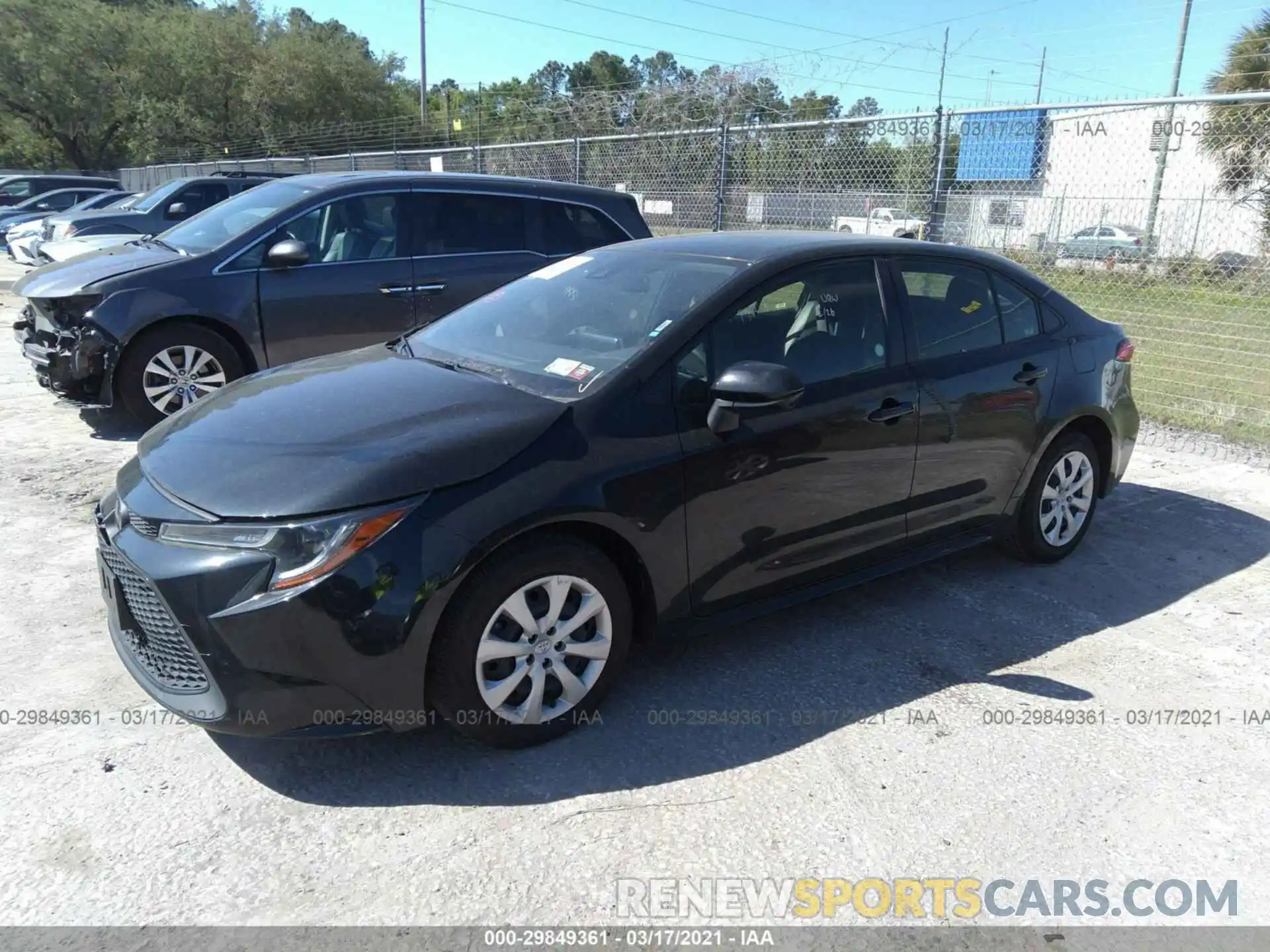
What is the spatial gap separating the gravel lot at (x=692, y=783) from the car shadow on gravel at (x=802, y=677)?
0.01 metres

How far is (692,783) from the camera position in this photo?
9.56ft

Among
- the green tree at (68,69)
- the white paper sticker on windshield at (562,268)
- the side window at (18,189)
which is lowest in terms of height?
the white paper sticker on windshield at (562,268)

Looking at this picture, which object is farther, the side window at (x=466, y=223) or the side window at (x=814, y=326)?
the side window at (x=466, y=223)

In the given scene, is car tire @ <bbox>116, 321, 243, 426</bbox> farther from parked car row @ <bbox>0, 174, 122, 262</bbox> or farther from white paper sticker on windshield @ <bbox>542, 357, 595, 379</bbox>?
parked car row @ <bbox>0, 174, 122, 262</bbox>

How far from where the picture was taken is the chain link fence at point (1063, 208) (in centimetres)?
811

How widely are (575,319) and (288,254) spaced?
3333 mm

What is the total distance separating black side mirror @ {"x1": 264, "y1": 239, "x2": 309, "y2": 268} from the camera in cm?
621

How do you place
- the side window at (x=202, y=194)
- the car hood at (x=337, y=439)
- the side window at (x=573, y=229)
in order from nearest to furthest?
the car hood at (x=337, y=439) < the side window at (x=573, y=229) < the side window at (x=202, y=194)

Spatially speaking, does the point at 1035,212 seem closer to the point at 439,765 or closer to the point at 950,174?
the point at 950,174

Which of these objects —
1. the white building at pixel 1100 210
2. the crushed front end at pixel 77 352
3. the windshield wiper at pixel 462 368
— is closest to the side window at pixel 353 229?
the crushed front end at pixel 77 352

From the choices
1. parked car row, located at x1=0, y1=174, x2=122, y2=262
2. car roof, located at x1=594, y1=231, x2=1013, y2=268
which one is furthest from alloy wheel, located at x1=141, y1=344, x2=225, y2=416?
parked car row, located at x1=0, y1=174, x2=122, y2=262

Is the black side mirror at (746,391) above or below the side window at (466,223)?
below

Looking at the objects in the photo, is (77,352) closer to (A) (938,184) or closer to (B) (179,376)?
(B) (179,376)

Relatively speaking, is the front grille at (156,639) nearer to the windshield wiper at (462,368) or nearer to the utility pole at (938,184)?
the windshield wiper at (462,368)
